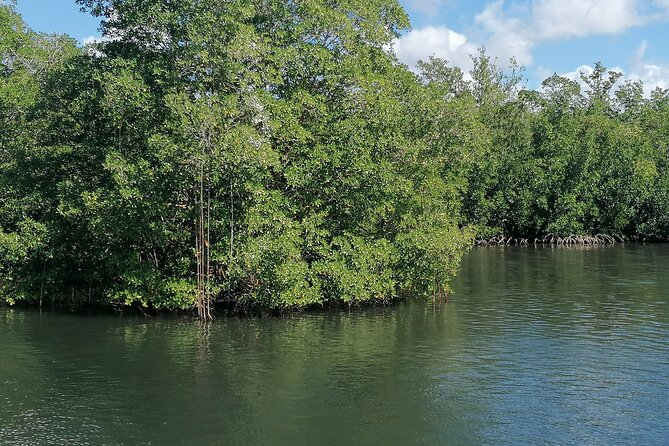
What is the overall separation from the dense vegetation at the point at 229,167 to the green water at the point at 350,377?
1.88 meters

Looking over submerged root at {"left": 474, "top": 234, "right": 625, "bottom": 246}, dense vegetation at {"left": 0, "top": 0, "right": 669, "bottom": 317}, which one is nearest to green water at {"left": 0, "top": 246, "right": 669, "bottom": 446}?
dense vegetation at {"left": 0, "top": 0, "right": 669, "bottom": 317}

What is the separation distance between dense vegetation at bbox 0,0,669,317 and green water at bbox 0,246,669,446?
6.18 feet

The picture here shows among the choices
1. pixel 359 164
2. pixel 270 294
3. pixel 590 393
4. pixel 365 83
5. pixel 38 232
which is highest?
pixel 365 83

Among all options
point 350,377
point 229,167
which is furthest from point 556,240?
point 350,377

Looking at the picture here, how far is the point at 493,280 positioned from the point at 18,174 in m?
24.1

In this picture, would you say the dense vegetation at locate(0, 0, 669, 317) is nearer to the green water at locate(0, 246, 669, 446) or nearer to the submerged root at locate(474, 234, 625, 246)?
the green water at locate(0, 246, 669, 446)

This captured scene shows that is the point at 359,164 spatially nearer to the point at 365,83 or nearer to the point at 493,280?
the point at 365,83

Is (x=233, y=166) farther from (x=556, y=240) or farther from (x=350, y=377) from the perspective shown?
(x=556, y=240)

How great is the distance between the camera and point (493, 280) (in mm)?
38406

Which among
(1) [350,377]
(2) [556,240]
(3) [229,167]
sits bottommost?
(1) [350,377]

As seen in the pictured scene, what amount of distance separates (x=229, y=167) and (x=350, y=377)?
898 cm

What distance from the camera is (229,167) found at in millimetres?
23875

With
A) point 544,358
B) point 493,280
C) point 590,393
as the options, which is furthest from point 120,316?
point 493,280

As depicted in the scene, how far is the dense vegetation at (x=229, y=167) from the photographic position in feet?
80.0
